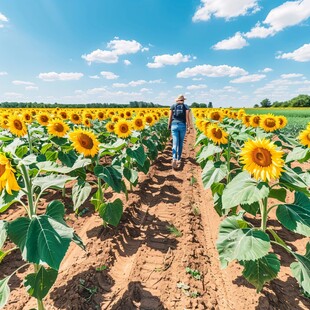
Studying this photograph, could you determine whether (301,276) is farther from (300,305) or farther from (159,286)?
(159,286)

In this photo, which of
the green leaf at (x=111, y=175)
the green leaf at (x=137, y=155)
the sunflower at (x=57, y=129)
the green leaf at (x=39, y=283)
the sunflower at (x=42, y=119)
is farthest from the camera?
the sunflower at (x=42, y=119)

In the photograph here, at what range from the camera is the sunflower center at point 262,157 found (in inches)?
104

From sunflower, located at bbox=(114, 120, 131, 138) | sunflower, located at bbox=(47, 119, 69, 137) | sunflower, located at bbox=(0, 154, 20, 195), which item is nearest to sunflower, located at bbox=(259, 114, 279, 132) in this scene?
sunflower, located at bbox=(114, 120, 131, 138)

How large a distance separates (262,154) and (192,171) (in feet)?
19.4

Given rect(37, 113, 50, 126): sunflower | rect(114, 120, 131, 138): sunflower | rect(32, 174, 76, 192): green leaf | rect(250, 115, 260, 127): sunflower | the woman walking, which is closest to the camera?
rect(32, 174, 76, 192): green leaf

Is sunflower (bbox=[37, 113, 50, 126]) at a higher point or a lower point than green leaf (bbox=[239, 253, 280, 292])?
higher

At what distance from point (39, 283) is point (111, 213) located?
1.65m

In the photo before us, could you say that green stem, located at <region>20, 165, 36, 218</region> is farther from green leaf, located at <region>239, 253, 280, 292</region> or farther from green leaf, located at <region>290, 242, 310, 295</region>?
green leaf, located at <region>290, 242, 310, 295</region>

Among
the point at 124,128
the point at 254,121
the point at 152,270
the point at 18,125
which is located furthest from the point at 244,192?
the point at 18,125

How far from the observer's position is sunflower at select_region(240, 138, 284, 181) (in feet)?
8.44

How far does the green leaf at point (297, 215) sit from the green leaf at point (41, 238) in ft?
6.59

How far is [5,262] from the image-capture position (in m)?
3.70

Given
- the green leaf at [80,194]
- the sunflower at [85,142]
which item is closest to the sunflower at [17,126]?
the sunflower at [85,142]

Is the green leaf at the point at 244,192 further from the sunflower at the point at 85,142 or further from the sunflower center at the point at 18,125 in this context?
the sunflower center at the point at 18,125
